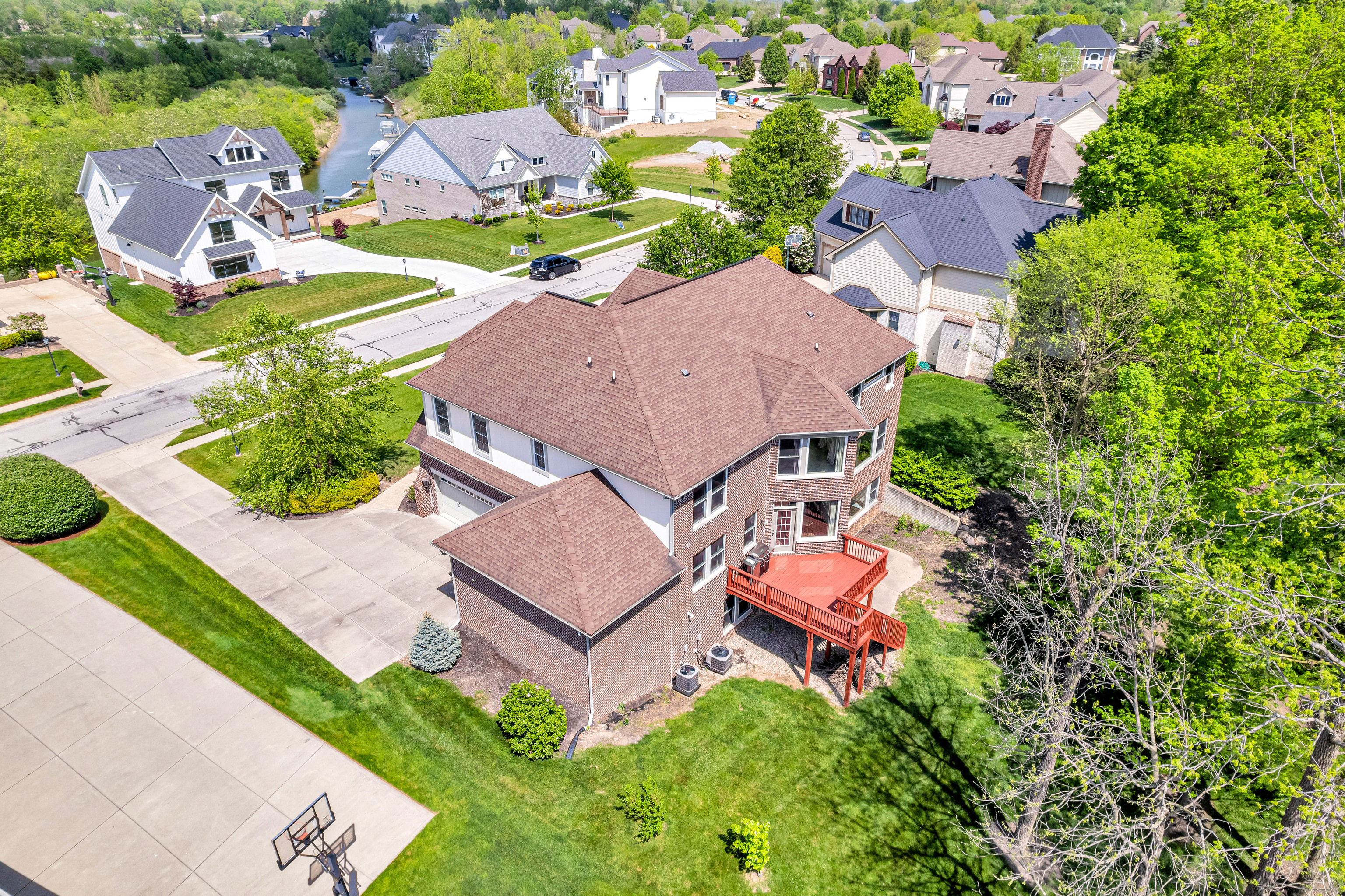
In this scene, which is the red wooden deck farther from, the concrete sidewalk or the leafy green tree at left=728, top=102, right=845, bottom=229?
the leafy green tree at left=728, top=102, right=845, bottom=229

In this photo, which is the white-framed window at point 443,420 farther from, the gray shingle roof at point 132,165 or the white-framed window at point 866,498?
the gray shingle roof at point 132,165

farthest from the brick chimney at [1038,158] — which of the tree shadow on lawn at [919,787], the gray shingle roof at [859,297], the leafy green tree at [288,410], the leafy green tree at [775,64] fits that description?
the leafy green tree at [775,64]

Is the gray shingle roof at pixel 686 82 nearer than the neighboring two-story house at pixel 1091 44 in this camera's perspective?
Yes

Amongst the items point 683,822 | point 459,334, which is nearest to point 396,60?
point 459,334

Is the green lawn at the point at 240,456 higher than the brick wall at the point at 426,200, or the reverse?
the brick wall at the point at 426,200

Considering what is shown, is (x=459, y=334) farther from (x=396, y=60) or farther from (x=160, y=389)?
(x=396, y=60)

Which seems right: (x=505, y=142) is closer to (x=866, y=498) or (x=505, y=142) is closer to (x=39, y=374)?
(x=39, y=374)
